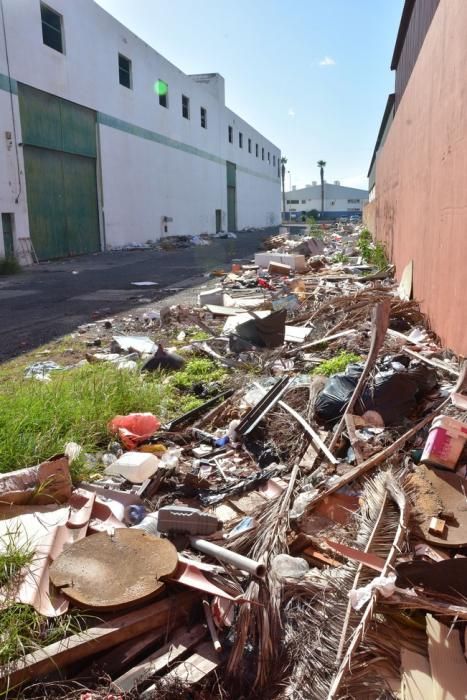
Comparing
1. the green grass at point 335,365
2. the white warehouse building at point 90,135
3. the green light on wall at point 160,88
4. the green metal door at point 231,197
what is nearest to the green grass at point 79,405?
the green grass at point 335,365

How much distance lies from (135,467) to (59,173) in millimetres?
16699

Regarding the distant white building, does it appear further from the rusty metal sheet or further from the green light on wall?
the rusty metal sheet

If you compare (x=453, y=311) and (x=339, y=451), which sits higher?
(x=453, y=311)

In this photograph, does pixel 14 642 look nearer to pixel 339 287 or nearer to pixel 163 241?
pixel 339 287

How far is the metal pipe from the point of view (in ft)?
7.20

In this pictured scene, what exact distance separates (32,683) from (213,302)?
24.0ft

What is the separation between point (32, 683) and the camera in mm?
1888

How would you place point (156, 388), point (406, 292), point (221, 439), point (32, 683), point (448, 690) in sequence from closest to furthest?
1. point (448, 690)
2. point (32, 683)
3. point (221, 439)
4. point (156, 388)
5. point (406, 292)

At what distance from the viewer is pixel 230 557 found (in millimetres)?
2301

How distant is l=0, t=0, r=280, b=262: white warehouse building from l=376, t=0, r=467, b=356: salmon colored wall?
38.4ft

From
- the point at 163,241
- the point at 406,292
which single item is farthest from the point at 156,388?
the point at 163,241

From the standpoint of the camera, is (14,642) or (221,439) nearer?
(14,642)

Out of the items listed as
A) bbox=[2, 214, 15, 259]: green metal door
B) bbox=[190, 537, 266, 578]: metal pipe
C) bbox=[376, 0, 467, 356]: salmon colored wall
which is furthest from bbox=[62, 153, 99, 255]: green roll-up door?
bbox=[190, 537, 266, 578]: metal pipe

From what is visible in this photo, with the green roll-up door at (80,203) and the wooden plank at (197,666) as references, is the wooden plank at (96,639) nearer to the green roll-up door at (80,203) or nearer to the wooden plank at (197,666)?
the wooden plank at (197,666)
